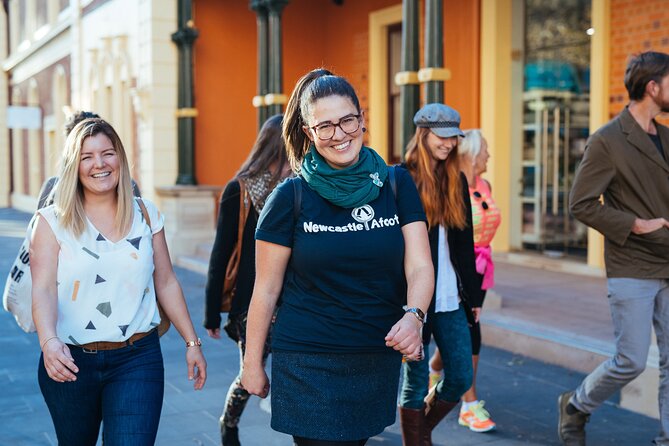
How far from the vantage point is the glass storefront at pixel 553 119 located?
10.3 m

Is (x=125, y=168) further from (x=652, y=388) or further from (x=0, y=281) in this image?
(x=0, y=281)

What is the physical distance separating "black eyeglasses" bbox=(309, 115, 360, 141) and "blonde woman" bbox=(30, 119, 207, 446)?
95 centimetres

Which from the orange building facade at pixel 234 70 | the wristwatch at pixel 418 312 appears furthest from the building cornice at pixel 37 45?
the wristwatch at pixel 418 312

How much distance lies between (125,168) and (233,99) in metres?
11.4

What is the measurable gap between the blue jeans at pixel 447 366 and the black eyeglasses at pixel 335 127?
159 centimetres

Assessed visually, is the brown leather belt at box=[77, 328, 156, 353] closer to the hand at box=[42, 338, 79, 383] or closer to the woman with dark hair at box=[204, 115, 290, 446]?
the hand at box=[42, 338, 79, 383]

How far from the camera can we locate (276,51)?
37.7 feet

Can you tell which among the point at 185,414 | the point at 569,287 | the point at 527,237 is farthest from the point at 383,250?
the point at 527,237

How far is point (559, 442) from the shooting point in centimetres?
462

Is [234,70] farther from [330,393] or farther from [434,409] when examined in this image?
[330,393]

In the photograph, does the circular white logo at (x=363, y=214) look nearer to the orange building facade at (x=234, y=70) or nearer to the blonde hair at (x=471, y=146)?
the blonde hair at (x=471, y=146)

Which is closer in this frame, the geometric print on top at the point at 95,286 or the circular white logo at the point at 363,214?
the circular white logo at the point at 363,214

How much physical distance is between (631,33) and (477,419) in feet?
19.4

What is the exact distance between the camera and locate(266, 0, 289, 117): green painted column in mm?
11398
